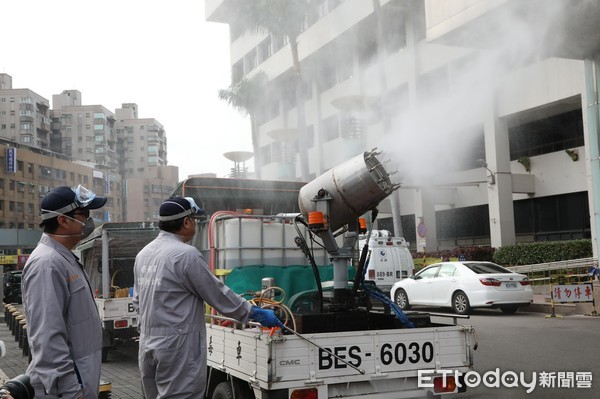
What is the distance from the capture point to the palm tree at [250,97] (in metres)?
16.2

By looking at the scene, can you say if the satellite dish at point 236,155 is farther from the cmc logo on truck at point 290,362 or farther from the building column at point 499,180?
the cmc logo on truck at point 290,362

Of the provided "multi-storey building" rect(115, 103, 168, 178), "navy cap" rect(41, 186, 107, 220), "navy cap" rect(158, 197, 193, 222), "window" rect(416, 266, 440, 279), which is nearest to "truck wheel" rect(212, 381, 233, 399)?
"navy cap" rect(158, 197, 193, 222)

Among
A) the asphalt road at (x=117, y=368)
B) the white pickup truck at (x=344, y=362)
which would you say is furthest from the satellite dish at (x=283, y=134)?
the white pickup truck at (x=344, y=362)

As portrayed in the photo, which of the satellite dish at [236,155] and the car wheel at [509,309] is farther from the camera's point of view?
the satellite dish at [236,155]

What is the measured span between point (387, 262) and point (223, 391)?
14092 mm

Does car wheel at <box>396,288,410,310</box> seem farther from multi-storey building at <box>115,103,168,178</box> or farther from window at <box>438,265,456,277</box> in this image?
multi-storey building at <box>115,103,168,178</box>

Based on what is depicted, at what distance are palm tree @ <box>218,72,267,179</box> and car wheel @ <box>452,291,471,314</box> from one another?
7.49 m

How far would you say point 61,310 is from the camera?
3.01 meters

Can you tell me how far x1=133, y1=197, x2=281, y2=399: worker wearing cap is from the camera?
3.72 m

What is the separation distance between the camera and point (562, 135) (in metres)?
24.2

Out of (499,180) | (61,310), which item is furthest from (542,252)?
(61,310)

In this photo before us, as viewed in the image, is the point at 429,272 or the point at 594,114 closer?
the point at 594,114

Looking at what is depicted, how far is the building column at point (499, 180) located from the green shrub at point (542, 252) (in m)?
1.07

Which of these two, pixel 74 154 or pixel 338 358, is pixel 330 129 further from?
pixel 74 154
